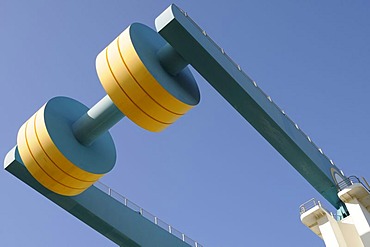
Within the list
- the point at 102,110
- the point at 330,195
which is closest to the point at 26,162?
the point at 102,110

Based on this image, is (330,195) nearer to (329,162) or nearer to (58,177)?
(329,162)

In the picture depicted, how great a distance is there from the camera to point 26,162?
41.4ft

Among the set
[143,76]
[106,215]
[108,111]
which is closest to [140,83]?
[143,76]

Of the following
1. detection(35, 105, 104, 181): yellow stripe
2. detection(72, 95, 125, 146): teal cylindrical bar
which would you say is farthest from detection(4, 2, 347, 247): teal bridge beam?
detection(35, 105, 104, 181): yellow stripe

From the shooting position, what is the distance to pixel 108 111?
12.5 metres

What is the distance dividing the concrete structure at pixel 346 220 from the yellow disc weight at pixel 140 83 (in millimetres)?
5114

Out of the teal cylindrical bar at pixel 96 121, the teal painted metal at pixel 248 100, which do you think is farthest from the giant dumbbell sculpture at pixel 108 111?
the teal painted metal at pixel 248 100

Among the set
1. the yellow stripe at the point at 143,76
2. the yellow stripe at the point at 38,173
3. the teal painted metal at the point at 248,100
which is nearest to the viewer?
the yellow stripe at the point at 143,76

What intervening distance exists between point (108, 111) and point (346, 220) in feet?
22.0

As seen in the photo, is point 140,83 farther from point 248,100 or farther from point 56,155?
point 248,100

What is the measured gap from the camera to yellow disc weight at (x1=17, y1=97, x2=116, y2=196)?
12422 millimetres

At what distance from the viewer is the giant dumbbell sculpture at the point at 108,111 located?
11445mm

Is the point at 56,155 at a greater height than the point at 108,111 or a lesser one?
lesser

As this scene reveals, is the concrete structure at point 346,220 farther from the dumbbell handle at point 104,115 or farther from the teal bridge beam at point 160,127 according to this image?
the dumbbell handle at point 104,115
